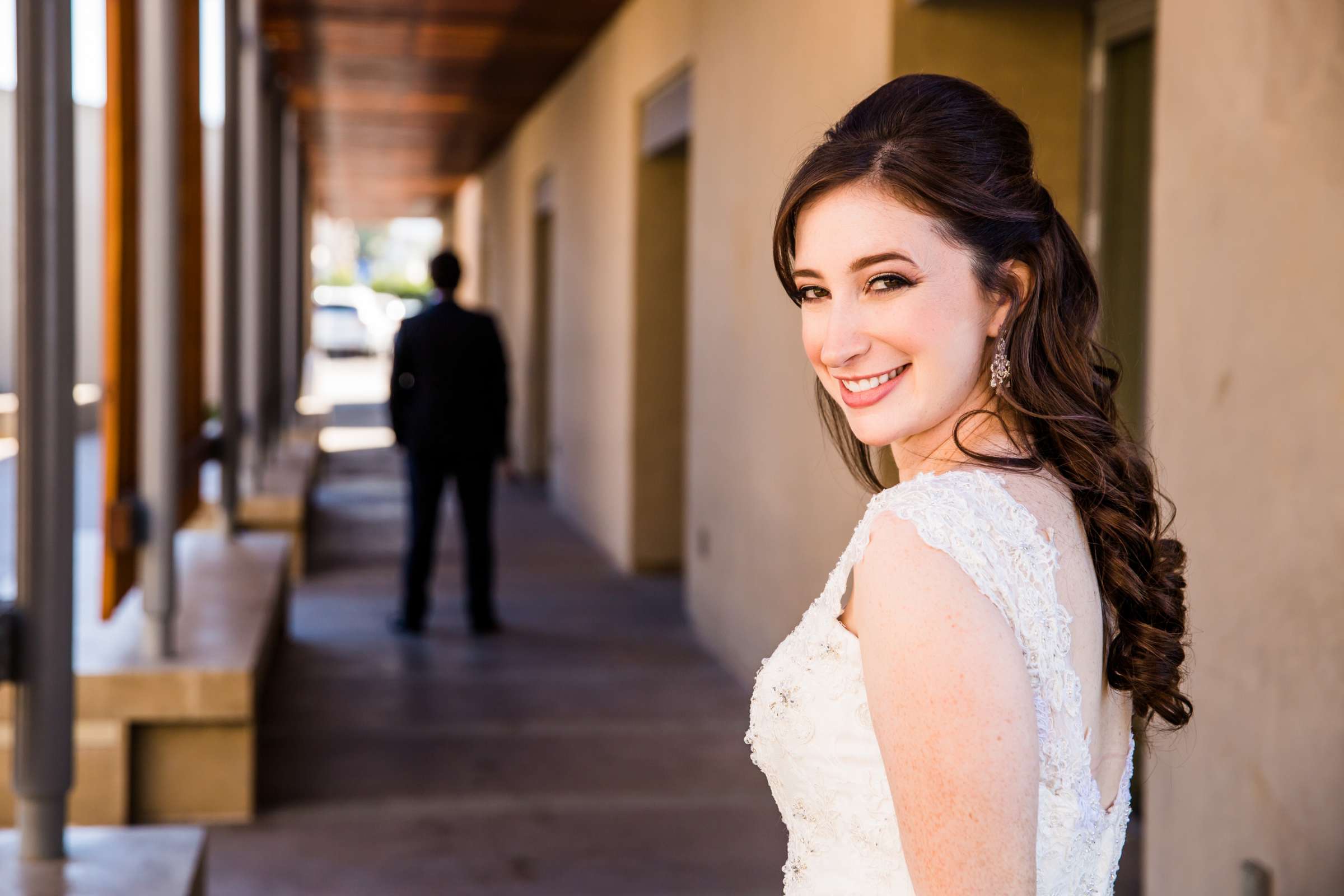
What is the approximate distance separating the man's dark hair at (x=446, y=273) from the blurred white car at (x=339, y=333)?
95.2 ft

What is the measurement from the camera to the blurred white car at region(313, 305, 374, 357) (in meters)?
35.0

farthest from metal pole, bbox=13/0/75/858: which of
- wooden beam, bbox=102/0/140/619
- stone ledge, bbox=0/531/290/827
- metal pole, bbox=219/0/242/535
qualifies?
metal pole, bbox=219/0/242/535

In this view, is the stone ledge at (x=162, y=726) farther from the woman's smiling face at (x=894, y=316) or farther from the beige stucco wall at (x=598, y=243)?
the beige stucco wall at (x=598, y=243)

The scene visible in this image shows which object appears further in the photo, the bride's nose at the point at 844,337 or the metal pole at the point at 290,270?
the metal pole at the point at 290,270

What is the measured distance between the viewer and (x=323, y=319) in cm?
3531

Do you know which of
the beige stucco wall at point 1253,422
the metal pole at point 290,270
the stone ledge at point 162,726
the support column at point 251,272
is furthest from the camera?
the metal pole at point 290,270

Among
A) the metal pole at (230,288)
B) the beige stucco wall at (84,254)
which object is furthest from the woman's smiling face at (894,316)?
the beige stucco wall at (84,254)

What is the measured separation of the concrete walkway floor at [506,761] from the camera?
3902mm

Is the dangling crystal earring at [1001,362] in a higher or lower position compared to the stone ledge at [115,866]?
higher

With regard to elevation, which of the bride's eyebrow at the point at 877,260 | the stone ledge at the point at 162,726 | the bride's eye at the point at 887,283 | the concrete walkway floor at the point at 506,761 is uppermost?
the bride's eyebrow at the point at 877,260

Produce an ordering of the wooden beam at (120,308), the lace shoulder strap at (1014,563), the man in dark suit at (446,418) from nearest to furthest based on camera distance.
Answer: the lace shoulder strap at (1014,563) → the wooden beam at (120,308) → the man in dark suit at (446,418)

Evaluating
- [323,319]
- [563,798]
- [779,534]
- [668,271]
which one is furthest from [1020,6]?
[323,319]

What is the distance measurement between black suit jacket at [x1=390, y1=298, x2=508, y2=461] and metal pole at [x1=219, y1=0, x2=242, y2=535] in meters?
0.69

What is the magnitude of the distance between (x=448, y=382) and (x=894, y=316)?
Answer: 5477 millimetres
